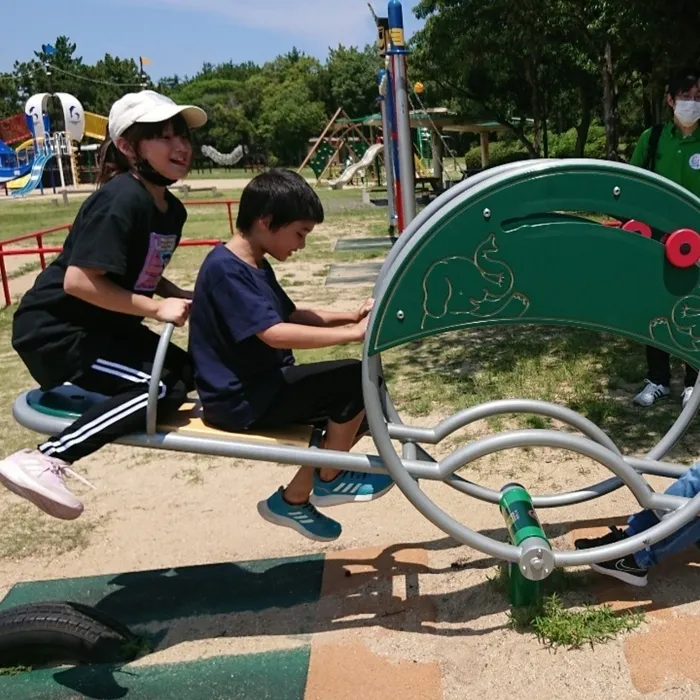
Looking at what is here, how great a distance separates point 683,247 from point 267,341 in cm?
101

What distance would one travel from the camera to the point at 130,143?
2096 millimetres

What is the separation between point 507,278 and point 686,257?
419 mm

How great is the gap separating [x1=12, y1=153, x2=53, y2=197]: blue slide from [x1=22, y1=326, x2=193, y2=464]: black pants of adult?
93.5ft

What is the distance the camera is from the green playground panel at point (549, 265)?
180 centimetres

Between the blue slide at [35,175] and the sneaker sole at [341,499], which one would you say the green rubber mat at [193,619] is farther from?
the blue slide at [35,175]

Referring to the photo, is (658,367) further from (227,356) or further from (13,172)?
(13,172)

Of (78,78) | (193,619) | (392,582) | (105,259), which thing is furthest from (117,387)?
(78,78)

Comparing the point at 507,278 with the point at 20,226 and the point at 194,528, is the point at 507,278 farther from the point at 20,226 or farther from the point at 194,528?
the point at 20,226

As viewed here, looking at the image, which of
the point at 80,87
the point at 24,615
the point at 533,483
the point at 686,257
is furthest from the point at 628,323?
the point at 80,87

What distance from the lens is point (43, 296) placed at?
2121 millimetres

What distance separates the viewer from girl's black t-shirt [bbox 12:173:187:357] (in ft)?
6.40

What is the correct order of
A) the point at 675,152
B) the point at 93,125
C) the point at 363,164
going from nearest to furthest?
the point at 675,152, the point at 363,164, the point at 93,125

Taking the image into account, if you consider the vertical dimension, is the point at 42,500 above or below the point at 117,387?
below

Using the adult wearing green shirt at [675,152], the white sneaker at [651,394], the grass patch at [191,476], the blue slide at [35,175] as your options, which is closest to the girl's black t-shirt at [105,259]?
the grass patch at [191,476]
